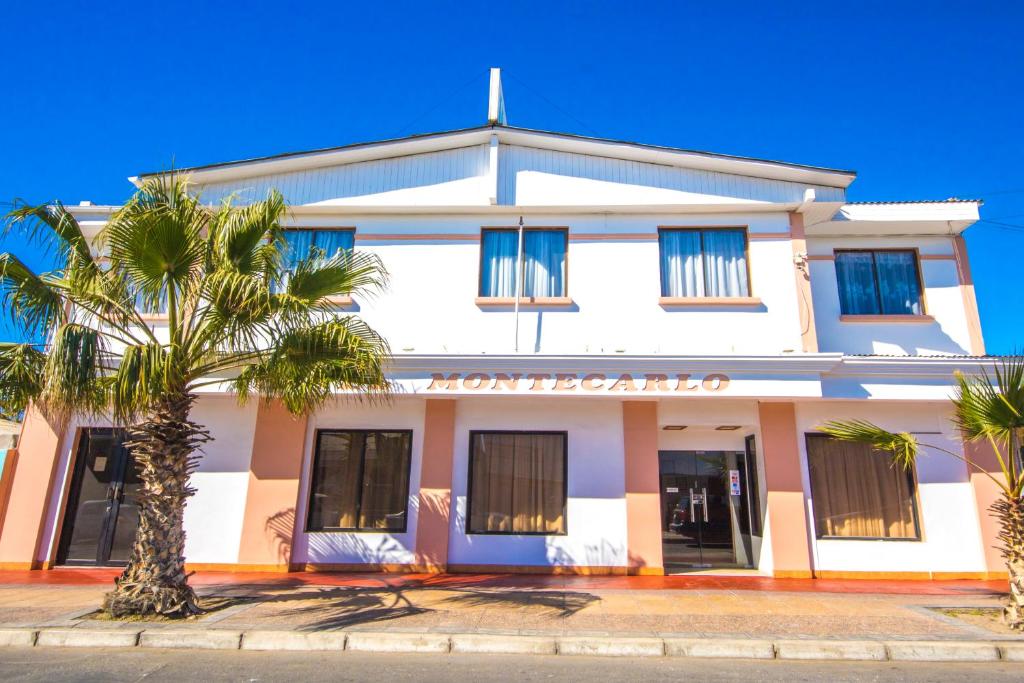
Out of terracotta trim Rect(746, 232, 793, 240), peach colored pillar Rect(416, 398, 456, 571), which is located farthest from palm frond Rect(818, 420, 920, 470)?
peach colored pillar Rect(416, 398, 456, 571)

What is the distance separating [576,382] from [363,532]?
465 centimetres

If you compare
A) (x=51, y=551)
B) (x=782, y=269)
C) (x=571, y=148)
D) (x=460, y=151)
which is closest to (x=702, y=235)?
(x=782, y=269)

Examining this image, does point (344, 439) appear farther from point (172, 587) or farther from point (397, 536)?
point (172, 587)

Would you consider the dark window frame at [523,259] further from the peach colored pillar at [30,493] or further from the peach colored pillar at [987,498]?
the peach colored pillar at [30,493]

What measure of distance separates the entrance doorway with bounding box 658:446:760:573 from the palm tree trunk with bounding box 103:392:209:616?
26.2 ft

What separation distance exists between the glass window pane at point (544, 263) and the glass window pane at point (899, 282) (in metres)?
6.17

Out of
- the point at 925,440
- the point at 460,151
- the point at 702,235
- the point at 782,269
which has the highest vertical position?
the point at 460,151

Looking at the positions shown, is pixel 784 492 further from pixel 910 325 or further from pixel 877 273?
pixel 877 273

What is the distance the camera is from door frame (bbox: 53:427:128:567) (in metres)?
11.4

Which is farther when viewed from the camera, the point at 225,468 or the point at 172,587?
the point at 225,468

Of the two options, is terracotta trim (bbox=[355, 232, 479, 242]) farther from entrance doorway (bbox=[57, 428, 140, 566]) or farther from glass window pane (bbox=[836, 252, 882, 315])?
glass window pane (bbox=[836, 252, 882, 315])

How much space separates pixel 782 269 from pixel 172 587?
10.7 metres

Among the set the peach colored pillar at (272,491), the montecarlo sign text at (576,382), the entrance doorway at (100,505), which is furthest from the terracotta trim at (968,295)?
the entrance doorway at (100,505)

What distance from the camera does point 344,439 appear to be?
11656 millimetres
